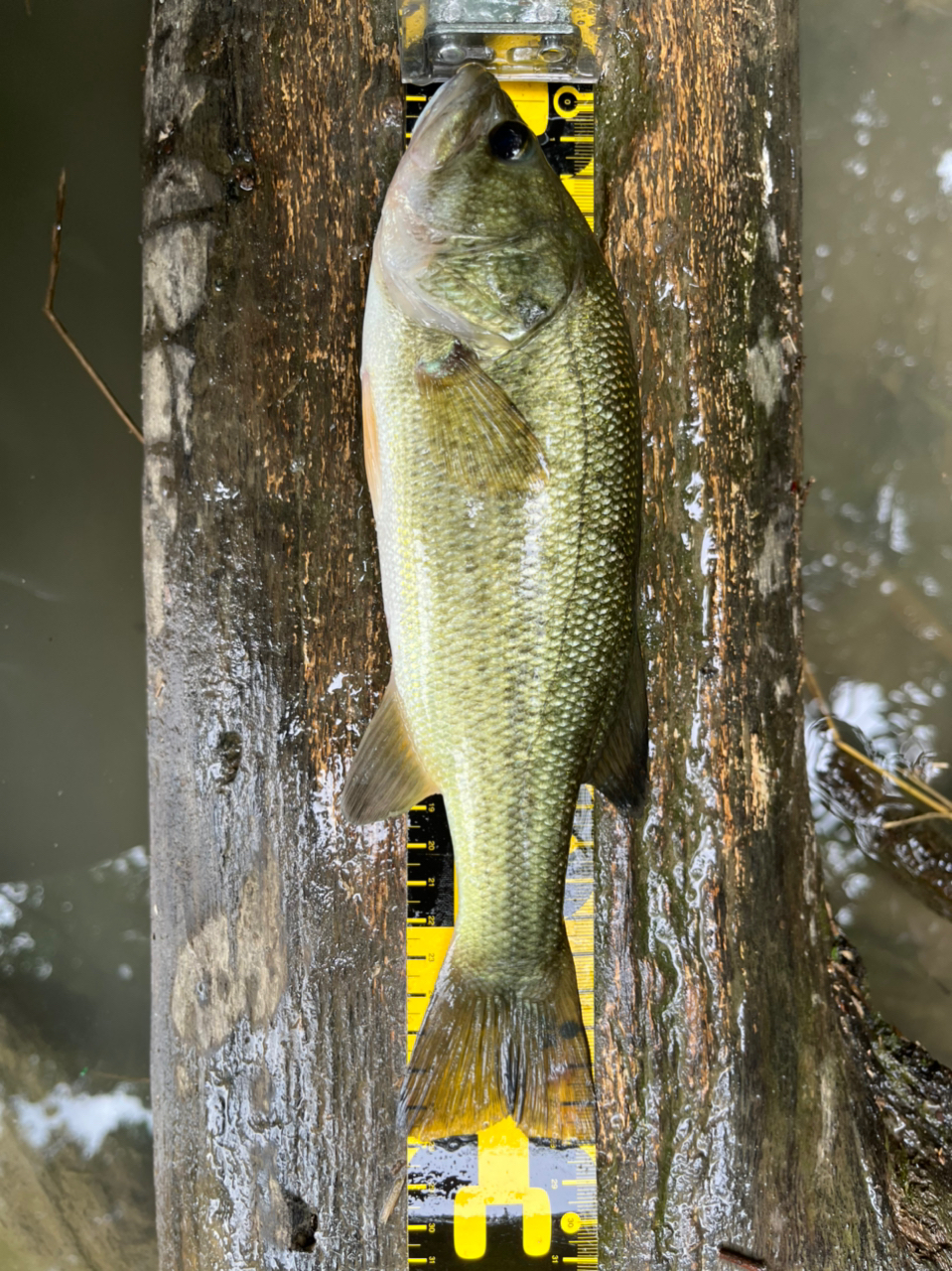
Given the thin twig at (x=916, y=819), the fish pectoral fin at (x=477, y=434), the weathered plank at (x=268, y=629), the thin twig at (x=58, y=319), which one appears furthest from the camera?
the thin twig at (x=916, y=819)

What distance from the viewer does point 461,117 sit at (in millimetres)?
1350

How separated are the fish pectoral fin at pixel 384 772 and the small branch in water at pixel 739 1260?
3.98ft

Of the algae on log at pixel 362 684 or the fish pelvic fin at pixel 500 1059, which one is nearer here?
the fish pelvic fin at pixel 500 1059

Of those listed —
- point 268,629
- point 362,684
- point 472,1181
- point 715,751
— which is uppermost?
point 268,629

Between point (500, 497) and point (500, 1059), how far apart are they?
1046 mm

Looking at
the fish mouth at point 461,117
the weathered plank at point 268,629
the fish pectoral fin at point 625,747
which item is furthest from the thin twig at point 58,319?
the fish pectoral fin at point 625,747

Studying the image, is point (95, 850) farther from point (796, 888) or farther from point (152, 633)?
point (796, 888)

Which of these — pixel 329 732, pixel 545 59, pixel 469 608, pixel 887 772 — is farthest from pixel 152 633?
pixel 887 772

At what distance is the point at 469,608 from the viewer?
1336 mm

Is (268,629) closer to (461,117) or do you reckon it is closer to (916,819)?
(461,117)

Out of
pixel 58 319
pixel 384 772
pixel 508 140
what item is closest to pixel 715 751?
pixel 384 772

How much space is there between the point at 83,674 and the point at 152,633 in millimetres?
803

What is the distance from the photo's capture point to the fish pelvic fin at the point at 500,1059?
1.46 meters

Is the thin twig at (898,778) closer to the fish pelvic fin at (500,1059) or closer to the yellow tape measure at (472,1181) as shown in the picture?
the yellow tape measure at (472,1181)
